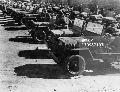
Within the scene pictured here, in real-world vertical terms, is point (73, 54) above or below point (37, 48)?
above

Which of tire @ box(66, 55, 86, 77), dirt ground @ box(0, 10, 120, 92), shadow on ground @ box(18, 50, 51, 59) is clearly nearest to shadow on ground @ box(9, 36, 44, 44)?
shadow on ground @ box(18, 50, 51, 59)

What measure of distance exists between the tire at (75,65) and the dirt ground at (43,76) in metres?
0.20

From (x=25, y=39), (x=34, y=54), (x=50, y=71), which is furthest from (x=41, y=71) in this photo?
(x=25, y=39)

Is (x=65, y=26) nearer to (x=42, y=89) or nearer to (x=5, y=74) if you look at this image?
(x=5, y=74)

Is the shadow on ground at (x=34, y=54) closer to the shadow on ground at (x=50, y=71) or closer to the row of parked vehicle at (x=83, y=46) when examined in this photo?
the shadow on ground at (x=50, y=71)

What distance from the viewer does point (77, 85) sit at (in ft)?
28.0

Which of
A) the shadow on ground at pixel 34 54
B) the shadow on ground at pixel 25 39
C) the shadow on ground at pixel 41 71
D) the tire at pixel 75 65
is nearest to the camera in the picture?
the tire at pixel 75 65

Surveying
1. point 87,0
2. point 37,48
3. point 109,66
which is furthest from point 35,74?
point 87,0

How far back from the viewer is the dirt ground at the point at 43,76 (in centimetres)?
822

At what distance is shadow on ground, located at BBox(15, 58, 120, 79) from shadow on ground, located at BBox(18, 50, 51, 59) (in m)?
1.37

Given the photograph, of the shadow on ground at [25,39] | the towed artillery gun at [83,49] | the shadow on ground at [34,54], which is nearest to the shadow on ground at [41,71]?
the towed artillery gun at [83,49]

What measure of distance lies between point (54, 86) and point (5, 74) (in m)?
1.97

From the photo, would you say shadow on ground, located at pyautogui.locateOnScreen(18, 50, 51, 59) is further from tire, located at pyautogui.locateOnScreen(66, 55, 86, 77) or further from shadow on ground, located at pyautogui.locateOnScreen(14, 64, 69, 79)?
tire, located at pyautogui.locateOnScreen(66, 55, 86, 77)

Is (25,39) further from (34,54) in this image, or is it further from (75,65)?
(75,65)
